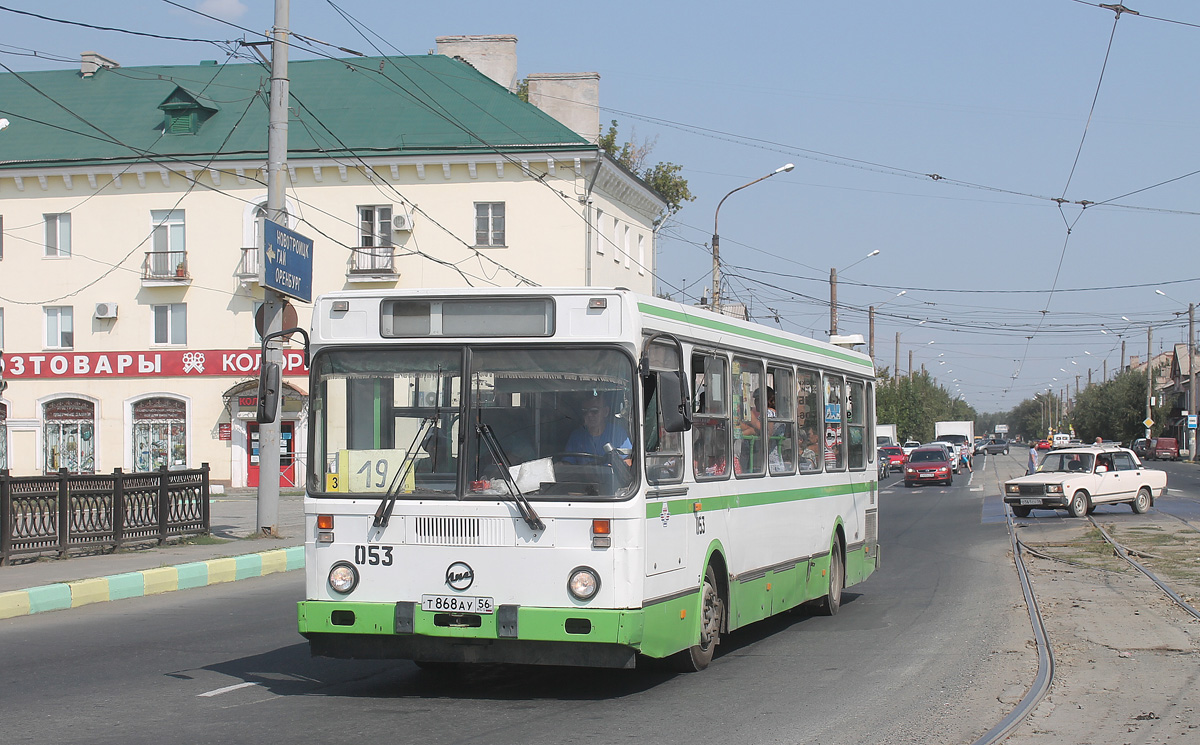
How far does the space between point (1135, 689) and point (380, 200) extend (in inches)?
1364

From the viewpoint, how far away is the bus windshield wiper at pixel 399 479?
7680 mm

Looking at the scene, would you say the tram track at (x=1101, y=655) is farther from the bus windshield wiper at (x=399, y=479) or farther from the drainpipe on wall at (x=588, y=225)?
the drainpipe on wall at (x=588, y=225)

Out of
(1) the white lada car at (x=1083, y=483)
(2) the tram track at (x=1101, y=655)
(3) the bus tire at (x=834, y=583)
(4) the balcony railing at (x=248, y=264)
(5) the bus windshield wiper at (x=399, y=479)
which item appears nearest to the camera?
(2) the tram track at (x=1101, y=655)

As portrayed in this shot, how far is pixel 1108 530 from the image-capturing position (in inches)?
953

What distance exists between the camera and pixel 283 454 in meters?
42.4

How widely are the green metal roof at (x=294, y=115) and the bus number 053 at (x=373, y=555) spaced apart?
31.9 m

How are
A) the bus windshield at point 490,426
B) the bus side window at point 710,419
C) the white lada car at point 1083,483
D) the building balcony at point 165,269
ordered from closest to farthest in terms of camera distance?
the bus windshield at point 490,426, the bus side window at point 710,419, the white lada car at point 1083,483, the building balcony at point 165,269

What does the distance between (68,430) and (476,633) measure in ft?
127

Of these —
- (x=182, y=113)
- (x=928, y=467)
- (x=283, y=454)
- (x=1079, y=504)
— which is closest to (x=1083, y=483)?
(x=1079, y=504)

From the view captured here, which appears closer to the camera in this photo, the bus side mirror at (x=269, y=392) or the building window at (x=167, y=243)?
the bus side mirror at (x=269, y=392)

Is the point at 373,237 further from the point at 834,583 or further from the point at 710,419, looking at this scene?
the point at 710,419

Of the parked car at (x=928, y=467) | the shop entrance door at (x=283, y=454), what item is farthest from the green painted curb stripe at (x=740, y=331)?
the parked car at (x=928, y=467)

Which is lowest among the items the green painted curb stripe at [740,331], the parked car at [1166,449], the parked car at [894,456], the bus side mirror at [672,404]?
the parked car at [1166,449]

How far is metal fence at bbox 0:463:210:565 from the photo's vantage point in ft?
50.3
